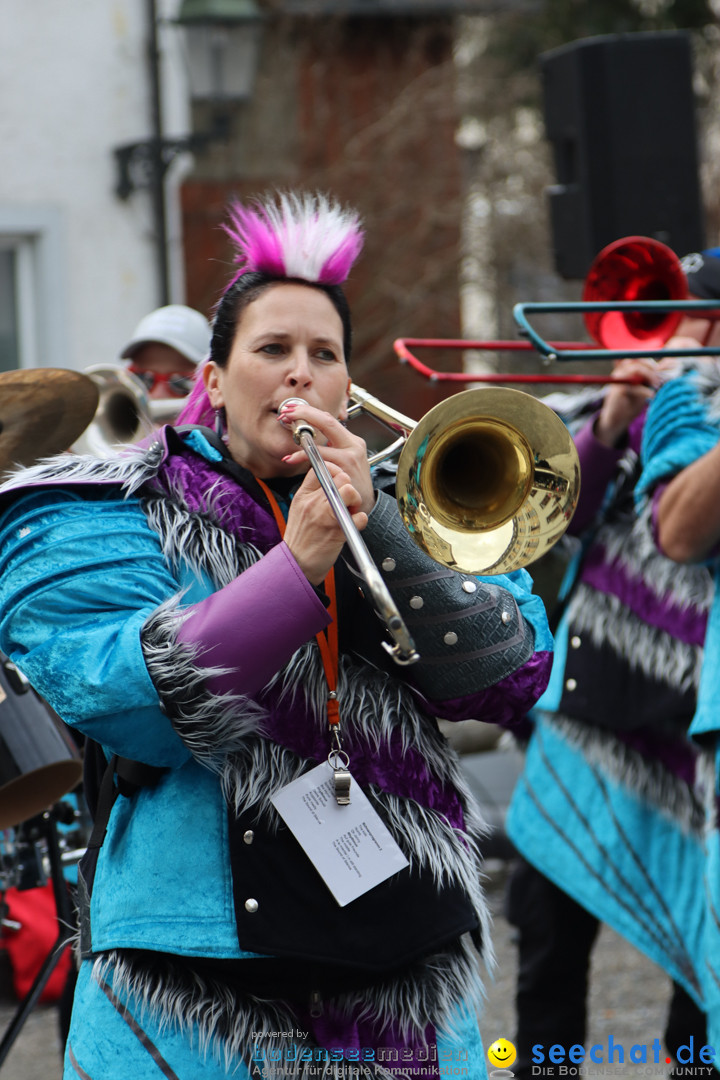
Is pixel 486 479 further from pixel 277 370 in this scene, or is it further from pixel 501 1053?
pixel 501 1053

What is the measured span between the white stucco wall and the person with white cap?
381 cm

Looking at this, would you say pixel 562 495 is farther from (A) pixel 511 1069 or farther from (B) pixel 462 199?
(B) pixel 462 199

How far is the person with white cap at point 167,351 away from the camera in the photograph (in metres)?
4.44

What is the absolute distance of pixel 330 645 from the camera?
2.12 meters

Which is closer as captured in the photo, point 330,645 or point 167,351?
point 330,645

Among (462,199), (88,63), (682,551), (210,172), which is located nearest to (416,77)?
(462,199)

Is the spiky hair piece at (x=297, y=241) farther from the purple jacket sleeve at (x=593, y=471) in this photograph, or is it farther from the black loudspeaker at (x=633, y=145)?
the black loudspeaker at (x=633, y=145)

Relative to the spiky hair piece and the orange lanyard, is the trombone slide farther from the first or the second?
the spiky hair piece

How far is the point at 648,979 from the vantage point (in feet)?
16.9

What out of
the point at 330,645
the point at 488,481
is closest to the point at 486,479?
the point at 488,481

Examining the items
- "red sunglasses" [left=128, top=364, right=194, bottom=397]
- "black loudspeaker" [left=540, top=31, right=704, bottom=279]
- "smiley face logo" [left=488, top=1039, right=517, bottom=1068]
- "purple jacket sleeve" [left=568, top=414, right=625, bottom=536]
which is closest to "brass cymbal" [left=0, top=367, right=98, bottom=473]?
"purple jacket sleeve" [left=568, top=414, right=625, bottom=536]

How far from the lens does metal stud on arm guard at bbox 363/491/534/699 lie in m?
2.11

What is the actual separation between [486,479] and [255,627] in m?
0.52

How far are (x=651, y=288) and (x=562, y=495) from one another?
158cm
